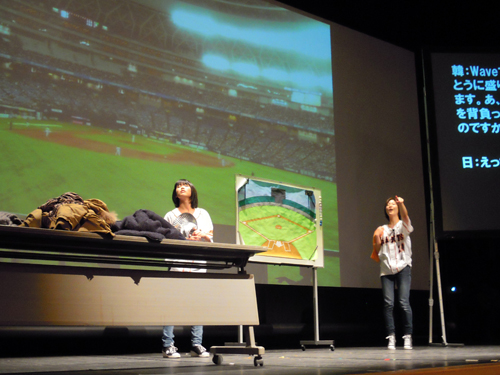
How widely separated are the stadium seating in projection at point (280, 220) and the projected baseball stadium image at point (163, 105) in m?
0.03

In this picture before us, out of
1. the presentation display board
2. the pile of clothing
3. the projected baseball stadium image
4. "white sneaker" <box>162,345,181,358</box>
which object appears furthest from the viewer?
the presentation display board

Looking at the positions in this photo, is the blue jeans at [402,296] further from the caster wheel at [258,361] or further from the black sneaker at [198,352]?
the caster wheel at [258,361]

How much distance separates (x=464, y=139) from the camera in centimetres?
565

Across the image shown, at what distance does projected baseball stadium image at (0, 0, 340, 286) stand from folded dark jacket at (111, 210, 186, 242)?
5.27 feet

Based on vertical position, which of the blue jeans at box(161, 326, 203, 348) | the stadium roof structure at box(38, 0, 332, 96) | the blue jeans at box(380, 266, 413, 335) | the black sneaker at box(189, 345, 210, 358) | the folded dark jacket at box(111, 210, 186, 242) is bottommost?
the black sneaker at box(189, 345, 210, 358)

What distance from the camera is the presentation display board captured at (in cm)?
549

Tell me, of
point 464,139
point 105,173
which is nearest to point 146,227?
point 105,173

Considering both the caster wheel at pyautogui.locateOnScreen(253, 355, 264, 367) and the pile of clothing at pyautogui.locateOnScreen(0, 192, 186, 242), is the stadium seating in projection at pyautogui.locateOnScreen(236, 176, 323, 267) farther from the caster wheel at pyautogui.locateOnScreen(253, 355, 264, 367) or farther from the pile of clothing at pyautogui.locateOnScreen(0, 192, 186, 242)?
the pile of clothing at pyautogui.locateOnScreen(0, 192, 186, 242)

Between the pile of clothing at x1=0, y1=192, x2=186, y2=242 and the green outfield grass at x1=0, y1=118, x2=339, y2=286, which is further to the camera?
the green outfield grass at x1=0, y1=118, x2=339, y2=286

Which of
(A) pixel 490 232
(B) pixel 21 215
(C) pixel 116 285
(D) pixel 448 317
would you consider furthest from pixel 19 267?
(D) pixel 448 317

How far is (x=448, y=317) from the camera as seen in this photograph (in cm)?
635

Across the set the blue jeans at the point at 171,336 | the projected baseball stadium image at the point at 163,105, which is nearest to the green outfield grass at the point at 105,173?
the projected baseball stadium image at the point at 163,105

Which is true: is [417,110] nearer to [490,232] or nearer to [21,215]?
[490,232]

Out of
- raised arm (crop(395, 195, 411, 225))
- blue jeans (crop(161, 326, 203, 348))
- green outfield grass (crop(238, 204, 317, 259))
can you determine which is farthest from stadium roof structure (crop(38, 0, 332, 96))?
blue jeans (crop(161, 326, 203, 348))
